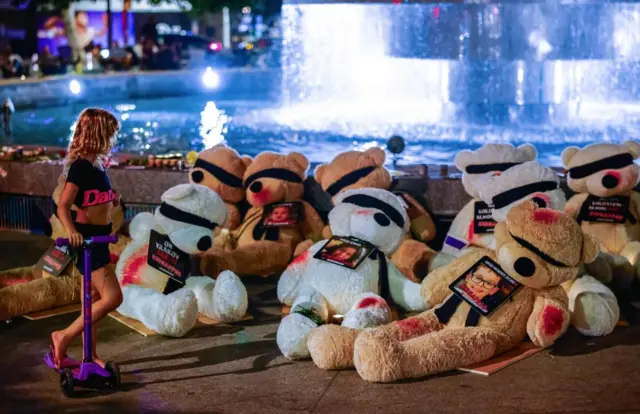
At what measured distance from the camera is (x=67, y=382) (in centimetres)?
496

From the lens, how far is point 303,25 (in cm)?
1498

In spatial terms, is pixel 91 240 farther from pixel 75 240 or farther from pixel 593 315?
pixel 593 315

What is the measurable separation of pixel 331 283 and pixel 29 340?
184cm

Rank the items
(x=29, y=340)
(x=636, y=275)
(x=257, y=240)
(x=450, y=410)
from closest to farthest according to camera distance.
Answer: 1. (x=450, y=410)
2. (x=29, y=340)
3. (x=636, y=275)
4. (x=257, y=240)

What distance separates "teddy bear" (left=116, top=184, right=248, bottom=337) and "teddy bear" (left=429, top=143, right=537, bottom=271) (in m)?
1.58

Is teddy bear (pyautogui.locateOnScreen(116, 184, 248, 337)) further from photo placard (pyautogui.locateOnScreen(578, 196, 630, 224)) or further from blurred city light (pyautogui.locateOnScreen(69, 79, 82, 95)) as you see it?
blurred city light (pyautogui.locateOnScreen(69, 79, 82, 95))

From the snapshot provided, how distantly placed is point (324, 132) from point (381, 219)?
7121mm

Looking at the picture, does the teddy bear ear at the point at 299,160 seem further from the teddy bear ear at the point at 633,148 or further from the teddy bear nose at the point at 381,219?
the teddy bear ear at the point at 633,148

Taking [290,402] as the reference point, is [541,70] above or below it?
above

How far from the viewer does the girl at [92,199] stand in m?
5.02

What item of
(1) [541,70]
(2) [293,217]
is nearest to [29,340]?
(2) [293,217]

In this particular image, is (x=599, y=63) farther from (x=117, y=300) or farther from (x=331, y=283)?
(x=117, y=300)

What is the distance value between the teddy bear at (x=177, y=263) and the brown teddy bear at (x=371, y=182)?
1207 mm

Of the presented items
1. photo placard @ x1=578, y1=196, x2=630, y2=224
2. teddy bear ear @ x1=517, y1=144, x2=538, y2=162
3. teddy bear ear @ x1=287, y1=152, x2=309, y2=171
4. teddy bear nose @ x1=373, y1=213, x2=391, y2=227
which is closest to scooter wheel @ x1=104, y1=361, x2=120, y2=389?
teddy bear nose @ x1=373, y1=213, x2=391, y2=227
